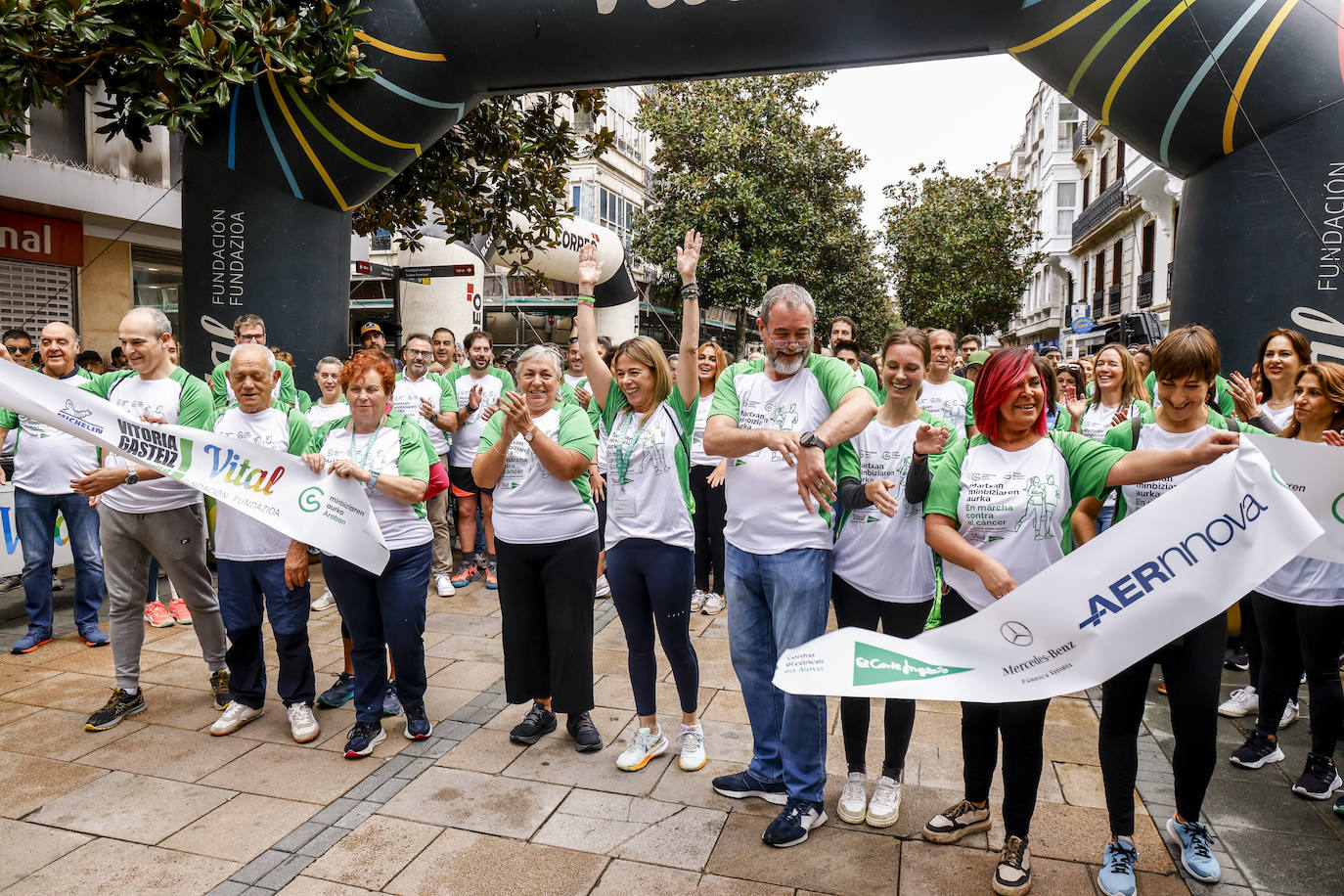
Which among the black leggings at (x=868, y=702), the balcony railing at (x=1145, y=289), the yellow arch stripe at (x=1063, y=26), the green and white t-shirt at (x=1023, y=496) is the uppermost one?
the balcony railing at (x=1145, y=289)

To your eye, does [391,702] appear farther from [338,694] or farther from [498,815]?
[498,815]

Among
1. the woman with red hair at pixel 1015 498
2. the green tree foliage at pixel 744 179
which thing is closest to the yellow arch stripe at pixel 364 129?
the woman with red hair at pixel 1015 498

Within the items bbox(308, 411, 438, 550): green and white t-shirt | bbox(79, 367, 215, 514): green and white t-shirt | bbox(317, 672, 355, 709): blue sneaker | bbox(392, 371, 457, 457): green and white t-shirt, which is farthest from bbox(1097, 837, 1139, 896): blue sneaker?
bbox(392, 371, 457, 457): green and white t-shirt

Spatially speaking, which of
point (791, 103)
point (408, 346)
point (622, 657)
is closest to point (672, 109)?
point (791, 103)

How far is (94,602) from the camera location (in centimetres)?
580

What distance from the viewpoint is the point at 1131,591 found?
272 cm

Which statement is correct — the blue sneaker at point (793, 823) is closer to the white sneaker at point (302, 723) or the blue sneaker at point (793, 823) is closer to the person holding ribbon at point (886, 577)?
the person holding ribbon at point (886, 577)

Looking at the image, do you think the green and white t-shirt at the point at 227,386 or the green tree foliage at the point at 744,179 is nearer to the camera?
the green and white t-shirt at the point at 227,386

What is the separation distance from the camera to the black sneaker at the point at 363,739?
408 cm

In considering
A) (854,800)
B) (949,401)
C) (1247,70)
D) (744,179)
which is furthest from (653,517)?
(744,179)

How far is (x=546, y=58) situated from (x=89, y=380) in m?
3.62

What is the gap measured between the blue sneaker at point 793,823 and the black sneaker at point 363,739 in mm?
1943

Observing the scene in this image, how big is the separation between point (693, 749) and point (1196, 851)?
6.51ft

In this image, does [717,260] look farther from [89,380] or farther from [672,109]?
[89,380]
